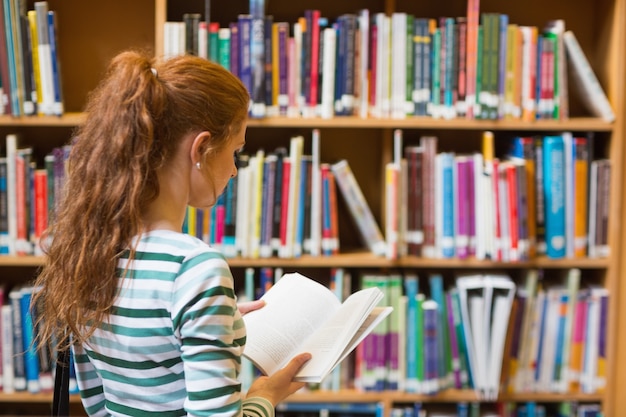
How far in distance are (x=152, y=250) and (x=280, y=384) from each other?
0.32 metres

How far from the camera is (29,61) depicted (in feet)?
7.26

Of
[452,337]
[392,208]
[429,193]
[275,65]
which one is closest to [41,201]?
[275,65]

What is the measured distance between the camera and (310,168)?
7.44ft

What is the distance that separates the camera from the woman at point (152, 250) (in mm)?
1067

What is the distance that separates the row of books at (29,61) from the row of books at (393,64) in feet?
1.07

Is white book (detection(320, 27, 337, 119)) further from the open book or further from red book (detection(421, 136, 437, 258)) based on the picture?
the open book

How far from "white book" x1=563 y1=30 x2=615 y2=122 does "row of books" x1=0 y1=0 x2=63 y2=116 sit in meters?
1.42

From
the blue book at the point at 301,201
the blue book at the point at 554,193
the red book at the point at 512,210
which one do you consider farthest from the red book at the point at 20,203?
the blue book at the point at 554,193

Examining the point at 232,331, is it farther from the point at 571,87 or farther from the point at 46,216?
the point at 571,87

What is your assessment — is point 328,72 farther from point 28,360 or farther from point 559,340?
point 28,360

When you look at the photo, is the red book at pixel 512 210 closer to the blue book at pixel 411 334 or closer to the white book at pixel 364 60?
the blue book at pixel 411 334

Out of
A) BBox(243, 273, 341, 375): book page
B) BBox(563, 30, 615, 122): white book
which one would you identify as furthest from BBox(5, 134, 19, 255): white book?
BBox(563, 30, 615, 122): white book

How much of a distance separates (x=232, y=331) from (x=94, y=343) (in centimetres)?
24

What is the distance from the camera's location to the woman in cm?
107
